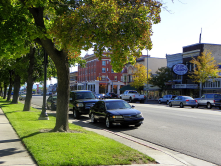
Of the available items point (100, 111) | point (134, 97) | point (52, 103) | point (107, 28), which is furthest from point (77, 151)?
point (134, 97)

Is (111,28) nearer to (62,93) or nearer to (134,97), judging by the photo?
(62,93)

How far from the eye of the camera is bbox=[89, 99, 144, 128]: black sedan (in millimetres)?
12805

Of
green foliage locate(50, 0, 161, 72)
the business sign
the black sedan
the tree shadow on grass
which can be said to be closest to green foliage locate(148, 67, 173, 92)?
the business sign

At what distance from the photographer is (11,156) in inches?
263

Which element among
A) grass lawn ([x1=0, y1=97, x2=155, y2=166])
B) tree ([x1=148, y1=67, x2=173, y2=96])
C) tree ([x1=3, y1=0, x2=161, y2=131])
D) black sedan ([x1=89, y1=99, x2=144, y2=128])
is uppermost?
tree ([x1=148, y1=67, x2=173, y2=96])

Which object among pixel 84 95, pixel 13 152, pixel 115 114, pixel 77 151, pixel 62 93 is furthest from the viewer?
pixel 84 95

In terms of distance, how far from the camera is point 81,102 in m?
17.8

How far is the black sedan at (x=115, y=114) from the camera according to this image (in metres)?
12.8

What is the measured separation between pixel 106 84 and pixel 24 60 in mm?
61168

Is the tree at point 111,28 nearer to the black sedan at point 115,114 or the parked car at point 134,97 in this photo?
the black sedan at point 115,114

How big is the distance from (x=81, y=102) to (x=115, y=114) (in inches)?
213

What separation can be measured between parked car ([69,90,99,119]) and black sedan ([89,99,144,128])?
2113 mm

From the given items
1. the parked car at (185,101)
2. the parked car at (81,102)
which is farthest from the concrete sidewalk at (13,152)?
the parked car at (185,101)

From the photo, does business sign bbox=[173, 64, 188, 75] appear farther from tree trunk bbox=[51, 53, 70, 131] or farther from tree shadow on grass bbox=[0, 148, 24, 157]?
tree shadow on grass bbox=[0, 148, 24, 157]
